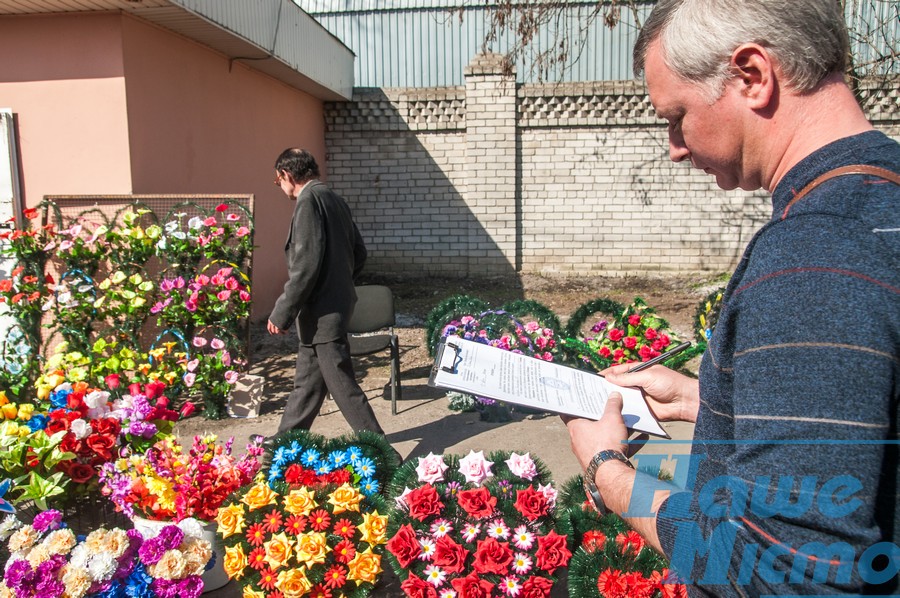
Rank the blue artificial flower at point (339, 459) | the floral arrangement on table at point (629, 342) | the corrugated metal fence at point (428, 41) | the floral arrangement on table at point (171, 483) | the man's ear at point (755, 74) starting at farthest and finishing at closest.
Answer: the corrugated metal fence at point (428, 41) → the floral arrangement on table at point (629, 342) → the blue artificial flower at point (339, 459) → the floral arrangement on table at point (171, 483) → the man's ear at point (755, 74)

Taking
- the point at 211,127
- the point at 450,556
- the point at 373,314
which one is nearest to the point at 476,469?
the point at 450,556

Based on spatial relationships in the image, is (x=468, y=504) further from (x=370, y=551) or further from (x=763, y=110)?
(x=763, y=110)

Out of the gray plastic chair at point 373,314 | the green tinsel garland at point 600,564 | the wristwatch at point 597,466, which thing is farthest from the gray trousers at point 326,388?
the wristwatch at point 597,466

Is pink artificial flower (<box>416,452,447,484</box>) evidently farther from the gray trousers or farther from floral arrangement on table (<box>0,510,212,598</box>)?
the gray trousers

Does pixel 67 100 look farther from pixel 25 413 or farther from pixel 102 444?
pixel 102 444

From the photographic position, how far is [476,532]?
2244mm

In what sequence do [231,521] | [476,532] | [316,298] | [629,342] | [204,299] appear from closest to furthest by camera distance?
[476,532]
[231,521]
[316,298]
[629,342]
[204,299]

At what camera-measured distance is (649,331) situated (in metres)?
4.62

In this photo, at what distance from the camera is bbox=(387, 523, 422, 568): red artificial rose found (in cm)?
221

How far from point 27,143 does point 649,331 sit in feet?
15.9

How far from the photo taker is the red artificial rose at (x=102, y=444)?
8.64ft

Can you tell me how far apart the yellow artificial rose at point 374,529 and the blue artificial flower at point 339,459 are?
0.49 m

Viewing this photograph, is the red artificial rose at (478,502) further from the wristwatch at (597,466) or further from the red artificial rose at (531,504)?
the wristwatch at (597,466)

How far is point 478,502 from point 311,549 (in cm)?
58
